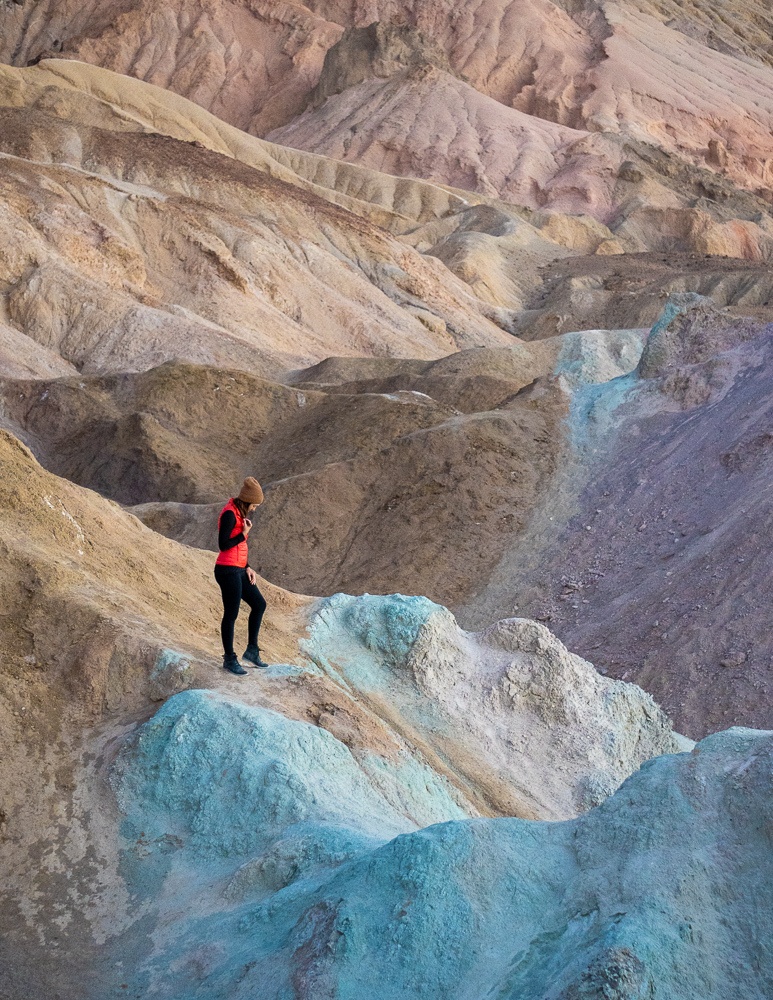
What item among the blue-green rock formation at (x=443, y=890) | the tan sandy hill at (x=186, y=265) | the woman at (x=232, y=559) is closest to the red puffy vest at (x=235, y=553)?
the woman at (x=232, y=559)

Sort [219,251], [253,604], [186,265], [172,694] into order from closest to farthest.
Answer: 1. [172,694]
2. [253,604]
3. [186,265]
4. [219,251]

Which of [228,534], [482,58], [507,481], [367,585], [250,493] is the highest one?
[250,493]

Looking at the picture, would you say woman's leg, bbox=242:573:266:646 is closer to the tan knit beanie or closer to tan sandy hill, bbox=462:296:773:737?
the tan knit beanie

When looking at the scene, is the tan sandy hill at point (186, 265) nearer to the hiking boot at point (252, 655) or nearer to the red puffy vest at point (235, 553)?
the hiking boot at point (252, 655)

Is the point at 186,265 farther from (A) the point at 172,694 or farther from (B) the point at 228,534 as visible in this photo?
(A) the point at 172,694

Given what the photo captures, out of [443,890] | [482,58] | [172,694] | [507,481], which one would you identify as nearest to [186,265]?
[507,481]

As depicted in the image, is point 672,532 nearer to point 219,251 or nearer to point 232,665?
point 232,665

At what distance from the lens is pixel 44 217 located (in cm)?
3575

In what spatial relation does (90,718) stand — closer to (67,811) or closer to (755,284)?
(67,811)

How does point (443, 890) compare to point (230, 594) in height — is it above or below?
above

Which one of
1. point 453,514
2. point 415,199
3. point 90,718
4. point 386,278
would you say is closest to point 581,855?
point 90,718

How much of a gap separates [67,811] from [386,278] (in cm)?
3751

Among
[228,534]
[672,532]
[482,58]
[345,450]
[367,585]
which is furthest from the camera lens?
[482,58]

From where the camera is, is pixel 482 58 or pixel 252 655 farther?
pixel 482 58
